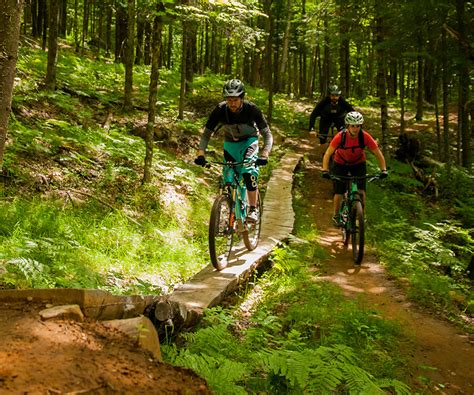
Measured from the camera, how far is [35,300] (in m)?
3.61

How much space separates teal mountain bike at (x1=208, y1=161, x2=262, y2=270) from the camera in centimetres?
652

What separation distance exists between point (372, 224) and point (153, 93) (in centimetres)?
576

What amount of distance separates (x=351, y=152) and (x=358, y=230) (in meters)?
1.51

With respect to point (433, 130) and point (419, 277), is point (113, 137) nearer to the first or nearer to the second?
point (419, 277)

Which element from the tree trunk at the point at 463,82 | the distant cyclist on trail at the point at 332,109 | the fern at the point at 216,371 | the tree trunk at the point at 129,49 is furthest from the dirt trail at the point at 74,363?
the tree trunk at the point at 463,82

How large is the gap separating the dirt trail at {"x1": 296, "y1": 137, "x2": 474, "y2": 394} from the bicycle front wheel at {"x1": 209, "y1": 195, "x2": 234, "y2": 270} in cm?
195

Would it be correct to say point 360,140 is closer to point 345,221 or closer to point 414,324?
point 345,221

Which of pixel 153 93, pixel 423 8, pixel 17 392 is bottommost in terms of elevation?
pixel 17 392

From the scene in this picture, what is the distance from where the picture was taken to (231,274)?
21.3 ft

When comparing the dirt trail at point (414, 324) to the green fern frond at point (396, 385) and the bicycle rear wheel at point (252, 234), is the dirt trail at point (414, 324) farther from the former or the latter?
the bicycle rear wheel at point (252, 234)

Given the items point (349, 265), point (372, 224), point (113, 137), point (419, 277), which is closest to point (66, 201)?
point (113, 137)

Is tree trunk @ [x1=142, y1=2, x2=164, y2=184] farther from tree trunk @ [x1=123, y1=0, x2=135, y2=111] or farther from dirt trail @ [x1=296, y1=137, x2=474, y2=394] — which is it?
tree trunk @ [x1=123, y1=0, x2=135, y2=111]

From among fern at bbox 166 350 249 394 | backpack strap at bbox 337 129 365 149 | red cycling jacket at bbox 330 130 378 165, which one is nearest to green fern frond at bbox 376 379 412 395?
fern at bbox 166 350 249 394

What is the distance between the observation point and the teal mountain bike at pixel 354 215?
811 cm
